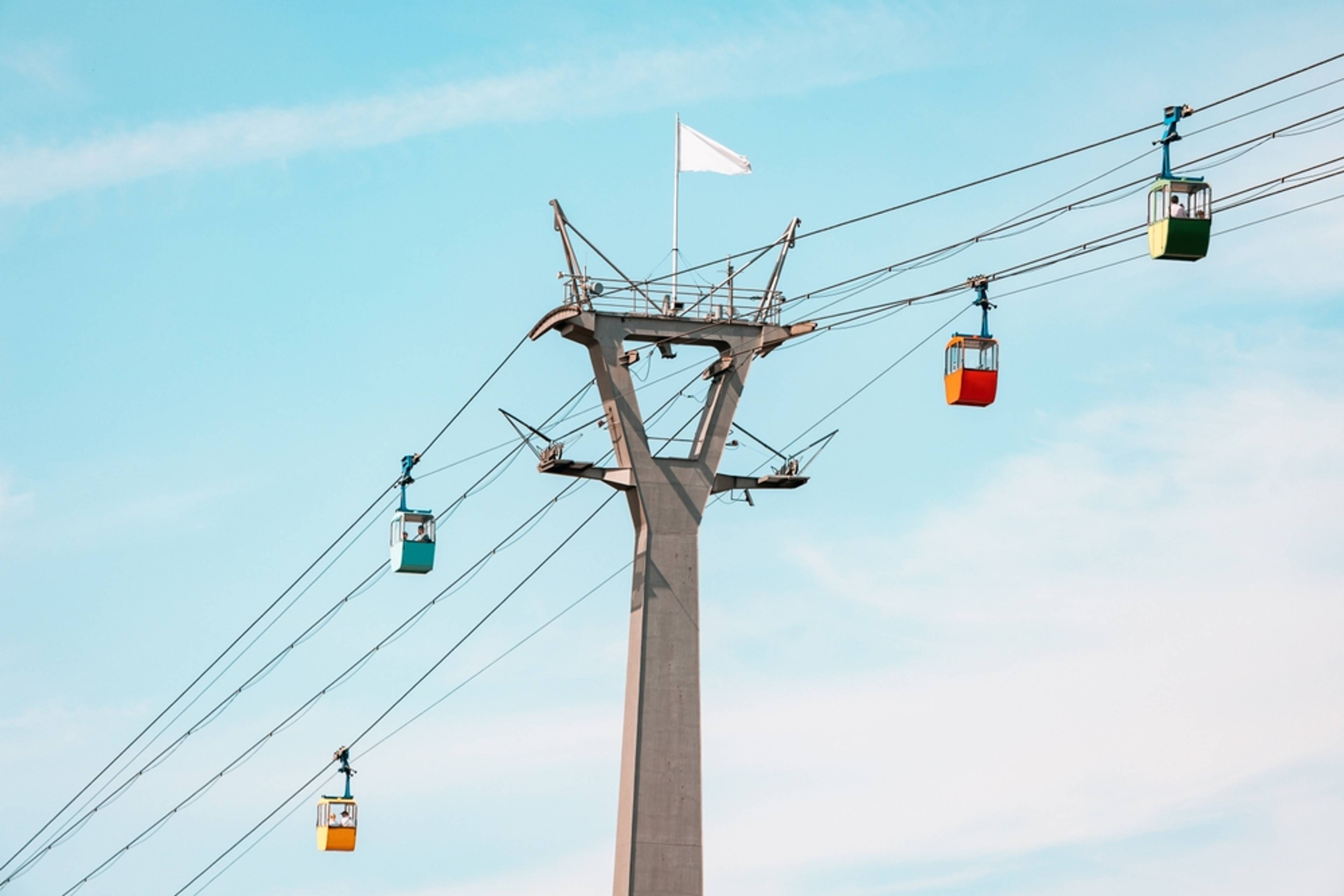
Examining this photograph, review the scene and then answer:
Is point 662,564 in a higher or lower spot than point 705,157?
lower

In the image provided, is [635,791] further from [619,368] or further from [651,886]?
[619,368]

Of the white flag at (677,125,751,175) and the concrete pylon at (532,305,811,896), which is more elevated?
the white flag at (677,125,751,175)

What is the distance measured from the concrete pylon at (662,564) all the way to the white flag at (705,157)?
313 centimetres

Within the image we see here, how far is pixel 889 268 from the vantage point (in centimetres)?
4050

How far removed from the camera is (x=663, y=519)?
1843 inches

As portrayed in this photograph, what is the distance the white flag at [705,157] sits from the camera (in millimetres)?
47219

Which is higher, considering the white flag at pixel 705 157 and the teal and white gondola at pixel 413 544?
the white flag at pixel 705 157

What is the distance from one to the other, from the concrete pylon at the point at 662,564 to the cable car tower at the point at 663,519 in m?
0.02

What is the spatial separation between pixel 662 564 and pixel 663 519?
92 cm

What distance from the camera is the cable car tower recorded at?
4531 centimetres

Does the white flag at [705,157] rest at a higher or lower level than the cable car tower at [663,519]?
higher

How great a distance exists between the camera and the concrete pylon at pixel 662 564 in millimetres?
45250

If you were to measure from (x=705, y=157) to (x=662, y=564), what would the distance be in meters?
8.33

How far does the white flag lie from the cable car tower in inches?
66.2
